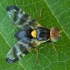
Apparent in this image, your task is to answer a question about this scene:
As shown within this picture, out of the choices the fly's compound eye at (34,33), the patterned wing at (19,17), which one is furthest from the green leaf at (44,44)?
the fly's compound eye at (34,33)

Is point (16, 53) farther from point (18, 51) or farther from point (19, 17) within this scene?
point (19, 17)

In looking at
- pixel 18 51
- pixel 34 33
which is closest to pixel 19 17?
pixel 34 33

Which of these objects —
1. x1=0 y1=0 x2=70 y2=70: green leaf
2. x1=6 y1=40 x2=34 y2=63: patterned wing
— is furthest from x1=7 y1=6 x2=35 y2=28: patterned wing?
x1=6 y1=40 x2=34 y2=63: patterned wing

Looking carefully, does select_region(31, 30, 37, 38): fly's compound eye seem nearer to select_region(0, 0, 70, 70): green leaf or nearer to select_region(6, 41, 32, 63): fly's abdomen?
select_region(0, 0, 70, 70): green leaf

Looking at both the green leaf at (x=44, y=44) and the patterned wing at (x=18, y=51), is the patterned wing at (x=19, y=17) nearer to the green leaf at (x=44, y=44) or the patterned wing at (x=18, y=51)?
the green leaf at (x=44, y=44)
